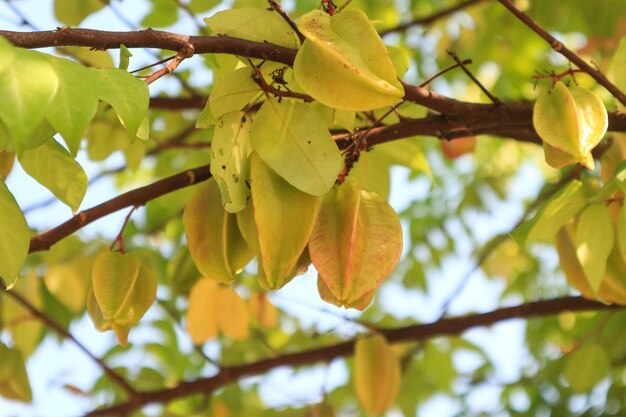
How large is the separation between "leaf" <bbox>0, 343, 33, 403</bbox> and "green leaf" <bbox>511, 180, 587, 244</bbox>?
1.08m

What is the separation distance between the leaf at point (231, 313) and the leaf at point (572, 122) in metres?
1.39

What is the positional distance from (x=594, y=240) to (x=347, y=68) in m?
0.61

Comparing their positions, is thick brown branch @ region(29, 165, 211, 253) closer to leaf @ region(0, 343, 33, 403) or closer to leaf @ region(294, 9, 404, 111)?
leaf @ region(294, 9, 404, 111)

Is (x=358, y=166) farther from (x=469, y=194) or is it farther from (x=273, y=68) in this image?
(x=469, y=194)

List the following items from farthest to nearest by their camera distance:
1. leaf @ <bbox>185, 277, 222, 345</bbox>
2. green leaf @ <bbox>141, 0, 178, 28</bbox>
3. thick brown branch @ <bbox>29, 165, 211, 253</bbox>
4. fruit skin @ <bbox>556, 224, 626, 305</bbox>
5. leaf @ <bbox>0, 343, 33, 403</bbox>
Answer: green leaf @ <bbox>141, 0, 178, 28</bbox>, leaf @ <bbox>185, 277, 222, 345</bbox>, leaf @ <bbox>0, 343, 33, 403</bbox>, fruit skin @ <bbox>556, 224, 626, 305</bbox>, thick brown branch @ <bbox>29, 165, 211, 253</bbox>

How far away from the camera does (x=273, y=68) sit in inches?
53.7

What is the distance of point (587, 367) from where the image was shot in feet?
7.70

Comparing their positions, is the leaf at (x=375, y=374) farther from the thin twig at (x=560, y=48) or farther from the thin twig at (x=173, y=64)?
the thin twig at (x=173, y=64)

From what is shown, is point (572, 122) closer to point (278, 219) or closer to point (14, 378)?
point (278, 219)

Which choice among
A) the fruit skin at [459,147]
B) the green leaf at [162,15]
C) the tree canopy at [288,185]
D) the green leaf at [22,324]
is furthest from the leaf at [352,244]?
the green leaf at [162,15]

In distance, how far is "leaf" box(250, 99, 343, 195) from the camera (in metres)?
1.24

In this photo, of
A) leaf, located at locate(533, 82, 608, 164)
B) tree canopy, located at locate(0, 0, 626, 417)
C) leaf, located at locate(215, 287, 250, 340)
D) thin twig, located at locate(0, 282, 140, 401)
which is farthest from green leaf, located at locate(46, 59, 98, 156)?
leaf, located at locate(215, 287, 250, 340)

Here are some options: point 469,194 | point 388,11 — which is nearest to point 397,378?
point 469,194

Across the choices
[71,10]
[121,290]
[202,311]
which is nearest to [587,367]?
[202,311]
